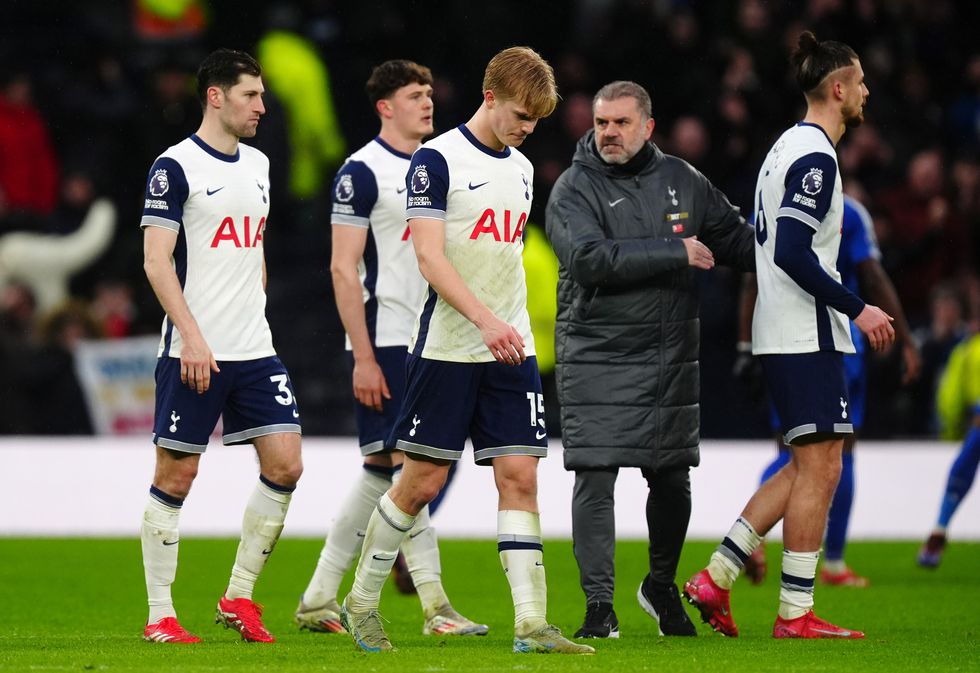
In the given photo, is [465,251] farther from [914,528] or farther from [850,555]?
[914,528]

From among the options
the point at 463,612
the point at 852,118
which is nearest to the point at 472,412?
the point at 852,118

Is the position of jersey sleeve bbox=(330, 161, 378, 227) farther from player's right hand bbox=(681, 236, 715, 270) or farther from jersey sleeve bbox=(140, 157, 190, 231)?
player's right hand bbox=(681, 236, 715, 270)

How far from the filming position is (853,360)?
8.52 meters

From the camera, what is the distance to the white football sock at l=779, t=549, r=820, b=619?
243 inches

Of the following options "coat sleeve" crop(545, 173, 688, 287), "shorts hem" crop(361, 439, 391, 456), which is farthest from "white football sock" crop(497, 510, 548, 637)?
"shorts hem" crop(361, 439, 391, 456)

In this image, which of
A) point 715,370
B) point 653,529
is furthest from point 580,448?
point 715,370

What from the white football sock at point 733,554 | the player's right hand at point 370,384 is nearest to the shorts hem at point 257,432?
the player's right hand at point 370,384

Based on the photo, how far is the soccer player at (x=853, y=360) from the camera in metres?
8.27

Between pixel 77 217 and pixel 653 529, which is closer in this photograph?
pixel 653 529

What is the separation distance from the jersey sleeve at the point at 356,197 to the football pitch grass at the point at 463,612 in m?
1.65

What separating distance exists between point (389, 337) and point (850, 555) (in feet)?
15.3

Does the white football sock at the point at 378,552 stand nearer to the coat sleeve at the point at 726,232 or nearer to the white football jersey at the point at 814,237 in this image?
the white football jersey at the point at 814,237

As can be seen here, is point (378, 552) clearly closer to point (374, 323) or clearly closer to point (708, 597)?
point (708, 597)

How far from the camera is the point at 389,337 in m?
6.89
